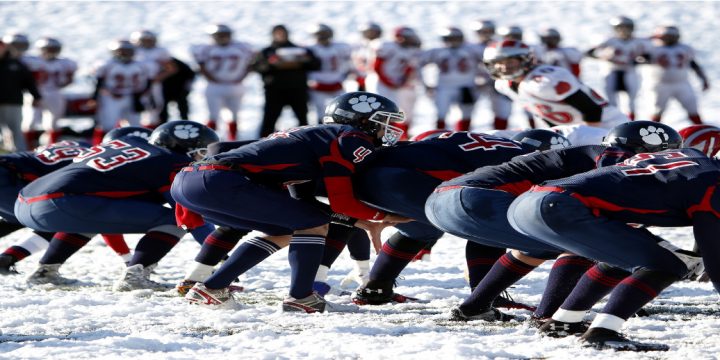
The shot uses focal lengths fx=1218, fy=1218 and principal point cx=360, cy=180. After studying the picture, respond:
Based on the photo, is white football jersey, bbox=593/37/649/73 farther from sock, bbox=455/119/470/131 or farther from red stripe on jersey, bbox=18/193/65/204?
red stripe on jersey, bbox=18/193/65/204

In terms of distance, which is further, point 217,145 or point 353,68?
point 353,68

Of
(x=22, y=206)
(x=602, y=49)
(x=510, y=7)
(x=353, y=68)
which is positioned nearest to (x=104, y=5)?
(x=510, y=7)

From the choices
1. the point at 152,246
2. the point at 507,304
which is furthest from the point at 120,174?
the point at 507,304

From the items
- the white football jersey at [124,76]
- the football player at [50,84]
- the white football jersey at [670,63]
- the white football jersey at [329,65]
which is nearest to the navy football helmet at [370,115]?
the white football jersey at [124,76]

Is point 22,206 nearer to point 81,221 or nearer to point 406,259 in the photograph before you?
point 81,221

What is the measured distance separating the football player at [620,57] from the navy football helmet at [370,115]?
9.18 meters

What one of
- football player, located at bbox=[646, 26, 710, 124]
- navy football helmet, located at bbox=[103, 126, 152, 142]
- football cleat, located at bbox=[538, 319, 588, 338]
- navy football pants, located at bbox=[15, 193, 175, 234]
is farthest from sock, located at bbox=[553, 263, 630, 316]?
football player, located at bbox=[646, 26, 710, 124]

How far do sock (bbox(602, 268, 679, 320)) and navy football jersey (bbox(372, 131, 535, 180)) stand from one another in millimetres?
1338

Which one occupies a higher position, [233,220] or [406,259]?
[233,220]

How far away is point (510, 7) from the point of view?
1046 inches

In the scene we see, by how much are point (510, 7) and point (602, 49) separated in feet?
40.0

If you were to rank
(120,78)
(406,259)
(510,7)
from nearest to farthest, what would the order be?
1. (406,259)
2. (120,78)
3. (510,7)

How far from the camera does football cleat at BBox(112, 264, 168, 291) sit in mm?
6133

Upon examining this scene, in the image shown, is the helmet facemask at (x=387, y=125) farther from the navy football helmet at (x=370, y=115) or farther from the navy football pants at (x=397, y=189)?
the navy football pants at (x=397, y=189)
